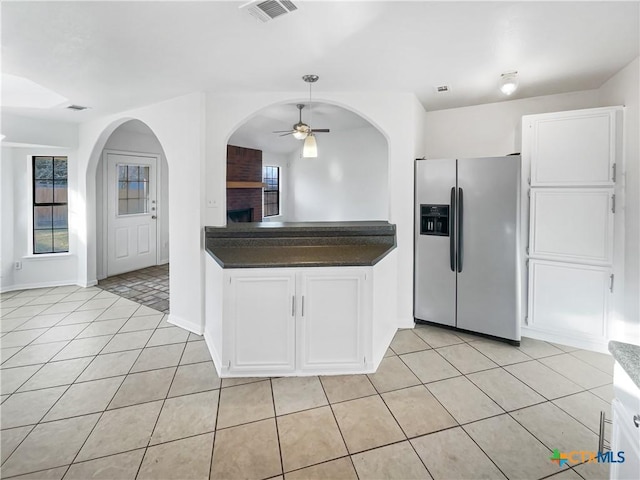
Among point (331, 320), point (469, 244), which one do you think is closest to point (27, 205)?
point (331, 320)

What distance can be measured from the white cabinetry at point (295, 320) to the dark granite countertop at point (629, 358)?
5.15 feet

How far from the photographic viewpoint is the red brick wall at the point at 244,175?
5.75 meters

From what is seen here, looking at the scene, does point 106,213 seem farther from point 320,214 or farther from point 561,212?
point 561,212

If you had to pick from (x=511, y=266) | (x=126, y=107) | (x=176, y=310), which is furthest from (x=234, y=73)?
(x=511, y=266)

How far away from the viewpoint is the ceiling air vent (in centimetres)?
178

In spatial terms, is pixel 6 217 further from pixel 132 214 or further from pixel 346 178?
pixel 346 178

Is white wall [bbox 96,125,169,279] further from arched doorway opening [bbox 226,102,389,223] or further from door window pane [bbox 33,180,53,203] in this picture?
arched doorway opening [bbox 226,102,389,223]

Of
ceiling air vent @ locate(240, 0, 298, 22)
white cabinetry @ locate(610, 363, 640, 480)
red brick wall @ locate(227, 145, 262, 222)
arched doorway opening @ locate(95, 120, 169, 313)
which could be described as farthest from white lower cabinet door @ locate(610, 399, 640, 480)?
red brick wall @ locate(227, 145, 262, 222)

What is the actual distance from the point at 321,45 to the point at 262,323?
2.01 metres

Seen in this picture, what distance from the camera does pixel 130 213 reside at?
6.00 m

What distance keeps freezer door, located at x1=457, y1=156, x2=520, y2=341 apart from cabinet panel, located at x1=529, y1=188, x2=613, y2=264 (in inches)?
11.4

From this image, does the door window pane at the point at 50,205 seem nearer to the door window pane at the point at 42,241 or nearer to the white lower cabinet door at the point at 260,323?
the door window pane at the point at 42,241

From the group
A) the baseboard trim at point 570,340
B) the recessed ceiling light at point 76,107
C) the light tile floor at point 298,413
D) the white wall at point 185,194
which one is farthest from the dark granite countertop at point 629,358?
the recessed ceiling light at point 76,107

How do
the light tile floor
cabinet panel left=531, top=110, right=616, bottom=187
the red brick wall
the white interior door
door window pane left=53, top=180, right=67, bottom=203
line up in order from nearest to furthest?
the light tile floor → cabinet panel left=531, top=110, right=616, bottom=187 → door window pane left=53, top=180, right=67, bottom=203 → the white interior door → the red brick wall
